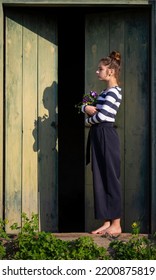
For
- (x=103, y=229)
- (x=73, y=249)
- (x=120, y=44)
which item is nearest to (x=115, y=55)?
(x=120, y=44)

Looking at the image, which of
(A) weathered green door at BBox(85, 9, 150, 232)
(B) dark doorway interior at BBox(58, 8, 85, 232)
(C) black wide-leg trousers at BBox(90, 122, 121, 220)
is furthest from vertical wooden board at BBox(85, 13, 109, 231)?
(B) dark doorway interior at BBox(58, 8, 85, 232)

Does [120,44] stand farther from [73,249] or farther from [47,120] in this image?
[73,249]

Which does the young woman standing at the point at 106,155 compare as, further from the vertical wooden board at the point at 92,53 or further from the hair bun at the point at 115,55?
the vertical wooden board at the point at 92,53

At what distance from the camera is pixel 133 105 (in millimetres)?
7562

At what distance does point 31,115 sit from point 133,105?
3.32 feet

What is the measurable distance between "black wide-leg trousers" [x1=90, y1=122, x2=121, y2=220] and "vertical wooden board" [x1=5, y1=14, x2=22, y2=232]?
0.84m

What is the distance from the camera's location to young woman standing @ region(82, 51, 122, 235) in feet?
23.3

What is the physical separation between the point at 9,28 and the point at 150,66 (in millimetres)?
1441

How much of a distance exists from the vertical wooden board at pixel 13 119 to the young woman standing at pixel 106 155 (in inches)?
30.8

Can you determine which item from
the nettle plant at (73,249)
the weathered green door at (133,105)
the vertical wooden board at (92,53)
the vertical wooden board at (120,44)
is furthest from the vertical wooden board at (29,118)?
the nettle plant at (73,249)

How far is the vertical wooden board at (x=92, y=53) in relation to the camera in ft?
25.1

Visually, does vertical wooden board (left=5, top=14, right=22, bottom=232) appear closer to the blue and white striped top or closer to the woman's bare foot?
the blue and white striped top

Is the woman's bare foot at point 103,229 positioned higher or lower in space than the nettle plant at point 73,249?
higher

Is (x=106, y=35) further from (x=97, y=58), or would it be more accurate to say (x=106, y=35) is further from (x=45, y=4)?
(x=45, y=4)
